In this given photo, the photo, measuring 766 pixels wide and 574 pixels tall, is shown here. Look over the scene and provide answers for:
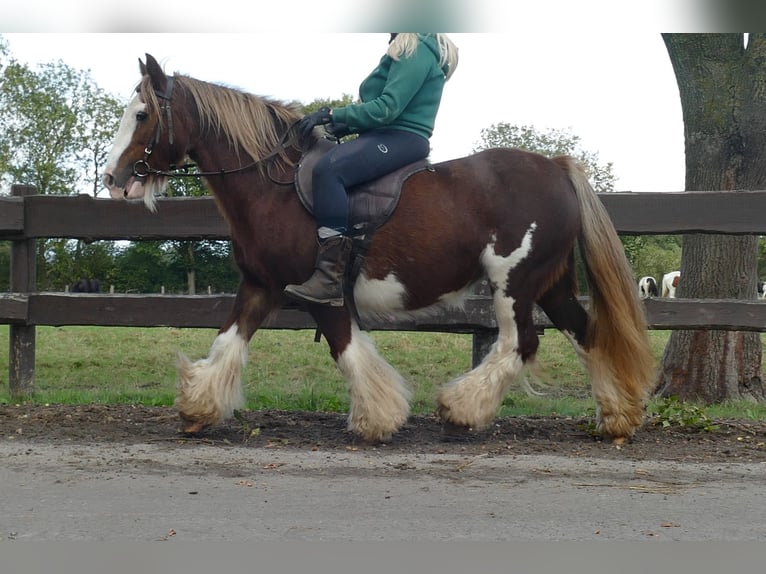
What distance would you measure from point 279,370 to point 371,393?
5133 mm

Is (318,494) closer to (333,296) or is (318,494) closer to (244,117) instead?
(333,296)

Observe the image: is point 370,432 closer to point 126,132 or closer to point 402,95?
point 402,95

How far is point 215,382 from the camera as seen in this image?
5098 mm

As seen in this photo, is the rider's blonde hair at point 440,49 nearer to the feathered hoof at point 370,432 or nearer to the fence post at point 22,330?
the feathered hoof at point 370,432

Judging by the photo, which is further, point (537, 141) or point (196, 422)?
point (537, 141)

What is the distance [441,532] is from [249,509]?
2.77 feet

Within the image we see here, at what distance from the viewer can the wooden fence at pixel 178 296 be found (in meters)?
6.38

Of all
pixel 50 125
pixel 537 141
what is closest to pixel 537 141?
pixel 537 141

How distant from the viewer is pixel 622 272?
17.4 ft

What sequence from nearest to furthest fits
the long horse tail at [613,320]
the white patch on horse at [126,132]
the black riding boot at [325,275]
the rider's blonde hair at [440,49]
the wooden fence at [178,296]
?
the rider's blonde hair at [440,49] < the black riding boot at [325,275] < the white patch on horse at [126,132] < the long horse tail at [613,320] < the wooden fence at [178,296]

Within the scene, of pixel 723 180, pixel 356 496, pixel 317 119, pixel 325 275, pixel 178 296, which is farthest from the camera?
pixel 723 180

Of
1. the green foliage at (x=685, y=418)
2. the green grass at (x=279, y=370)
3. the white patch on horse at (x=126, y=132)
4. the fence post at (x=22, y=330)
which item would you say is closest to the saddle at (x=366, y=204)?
the white patch on horse at (x=126, y=132)

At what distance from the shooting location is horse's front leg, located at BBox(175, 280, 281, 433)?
5.07 m

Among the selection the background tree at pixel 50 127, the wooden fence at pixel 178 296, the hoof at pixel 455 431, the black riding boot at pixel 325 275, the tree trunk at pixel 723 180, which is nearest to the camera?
the black riding boot at pixel 325 275
